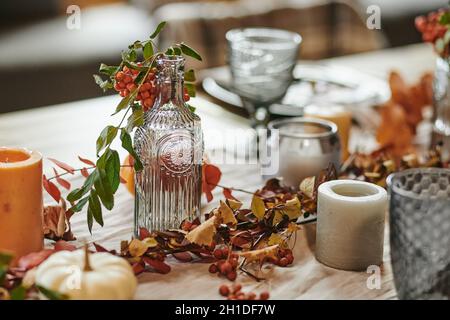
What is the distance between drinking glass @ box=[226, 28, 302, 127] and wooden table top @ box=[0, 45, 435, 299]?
0.44ft

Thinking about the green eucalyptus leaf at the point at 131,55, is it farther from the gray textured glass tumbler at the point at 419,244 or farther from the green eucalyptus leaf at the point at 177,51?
the gray textured glass tumbler at the point at 419,244

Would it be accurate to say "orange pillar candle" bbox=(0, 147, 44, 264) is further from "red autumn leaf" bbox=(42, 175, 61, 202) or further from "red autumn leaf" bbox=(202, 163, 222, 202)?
"red autumn leaf" bbox=(202, 163, 222, 202)

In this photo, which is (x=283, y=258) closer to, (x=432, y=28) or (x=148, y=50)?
(x=148, y=50)

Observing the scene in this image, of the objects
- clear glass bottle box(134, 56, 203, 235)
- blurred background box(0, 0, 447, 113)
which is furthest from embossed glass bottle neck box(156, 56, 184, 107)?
blurred background box(0, 0, 447, 113)

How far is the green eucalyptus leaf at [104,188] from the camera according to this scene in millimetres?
987

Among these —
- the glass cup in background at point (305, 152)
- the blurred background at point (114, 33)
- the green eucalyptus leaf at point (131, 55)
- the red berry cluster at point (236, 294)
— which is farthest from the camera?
the blurred background at point (114, 33)

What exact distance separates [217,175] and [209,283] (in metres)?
0.26

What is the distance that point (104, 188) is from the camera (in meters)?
0.99

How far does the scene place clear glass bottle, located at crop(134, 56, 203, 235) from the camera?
1049mm

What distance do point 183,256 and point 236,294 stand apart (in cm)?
11

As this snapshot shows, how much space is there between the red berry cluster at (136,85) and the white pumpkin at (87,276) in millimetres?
242

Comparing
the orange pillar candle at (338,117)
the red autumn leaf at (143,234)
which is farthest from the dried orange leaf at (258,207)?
the orange pillar candle at (338,117)

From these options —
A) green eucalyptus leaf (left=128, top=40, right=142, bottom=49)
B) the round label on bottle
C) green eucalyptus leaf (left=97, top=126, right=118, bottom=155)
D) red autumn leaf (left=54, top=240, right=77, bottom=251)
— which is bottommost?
red autumn leaf (left=54, top=240, right=77, bottom=251)

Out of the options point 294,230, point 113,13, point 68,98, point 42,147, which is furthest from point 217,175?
point 113,13
